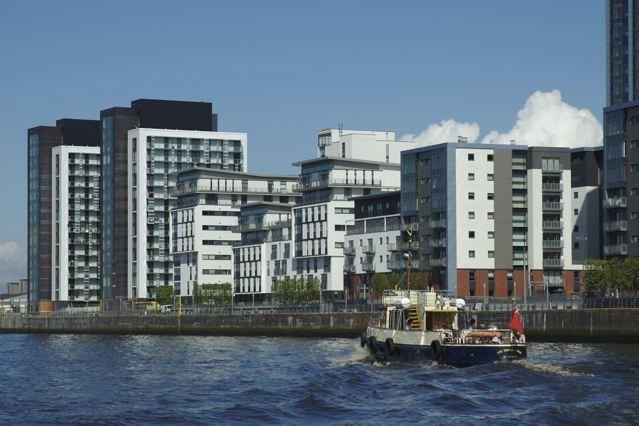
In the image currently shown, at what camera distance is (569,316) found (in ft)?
471

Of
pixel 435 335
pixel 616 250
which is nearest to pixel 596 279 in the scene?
pixel 616 250

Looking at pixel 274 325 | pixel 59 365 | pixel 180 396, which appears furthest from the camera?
pixel 274 325

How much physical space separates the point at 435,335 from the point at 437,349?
1.87 meters

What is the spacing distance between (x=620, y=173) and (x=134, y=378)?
3744 inches

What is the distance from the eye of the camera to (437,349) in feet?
319

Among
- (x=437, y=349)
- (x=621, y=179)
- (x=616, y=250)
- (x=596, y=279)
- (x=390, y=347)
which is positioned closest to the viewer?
(x=437, y=349)

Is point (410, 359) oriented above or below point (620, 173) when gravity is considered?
below

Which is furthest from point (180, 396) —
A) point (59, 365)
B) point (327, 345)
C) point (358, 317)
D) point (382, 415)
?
point (358, 317)

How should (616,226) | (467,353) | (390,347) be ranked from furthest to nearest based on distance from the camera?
(616,226), (390,347), (467,353)

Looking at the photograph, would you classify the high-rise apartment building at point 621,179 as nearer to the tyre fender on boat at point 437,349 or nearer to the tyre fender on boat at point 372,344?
the tyre fender on boat at point 372,344

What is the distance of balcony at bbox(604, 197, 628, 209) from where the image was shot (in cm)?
18050

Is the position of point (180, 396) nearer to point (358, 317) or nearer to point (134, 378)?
point (134, 378)

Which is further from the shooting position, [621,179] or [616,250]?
[616,250]

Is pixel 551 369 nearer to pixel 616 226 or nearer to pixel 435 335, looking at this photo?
pixel 435 335
